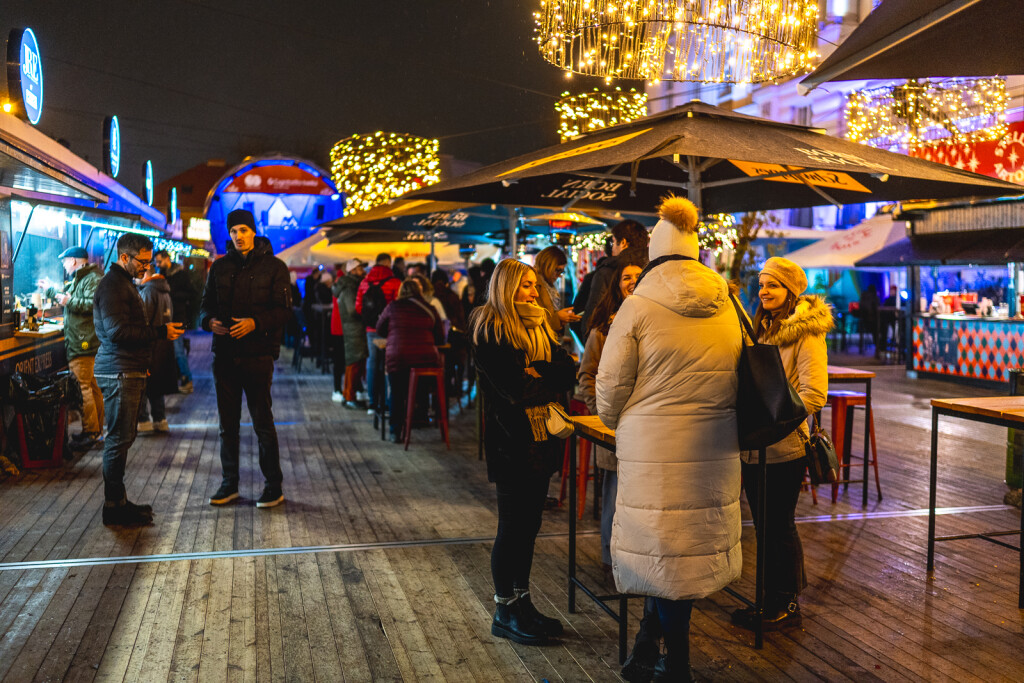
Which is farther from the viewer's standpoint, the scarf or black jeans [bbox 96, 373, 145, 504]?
black jeans [bbox 96, 373, 145, 504]

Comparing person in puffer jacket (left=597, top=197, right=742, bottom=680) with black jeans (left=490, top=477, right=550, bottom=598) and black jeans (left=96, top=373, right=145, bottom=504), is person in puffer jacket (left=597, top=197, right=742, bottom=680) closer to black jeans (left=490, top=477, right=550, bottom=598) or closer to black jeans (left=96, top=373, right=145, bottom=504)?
black jeans (left=490, top=477, right=550, bottom=598)

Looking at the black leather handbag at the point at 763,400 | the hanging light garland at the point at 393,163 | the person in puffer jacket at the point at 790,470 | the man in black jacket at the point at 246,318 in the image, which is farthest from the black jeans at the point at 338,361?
the black leather handbag at the point at 763,400

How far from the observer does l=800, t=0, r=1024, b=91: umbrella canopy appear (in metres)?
3.51

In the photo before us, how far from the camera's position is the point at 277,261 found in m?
6.42

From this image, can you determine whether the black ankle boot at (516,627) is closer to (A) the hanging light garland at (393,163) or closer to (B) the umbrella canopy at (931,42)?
(B) the umbrella canopy at (931,42)

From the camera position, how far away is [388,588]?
4.91 metres

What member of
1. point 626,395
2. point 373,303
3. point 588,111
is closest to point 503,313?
point 626,395

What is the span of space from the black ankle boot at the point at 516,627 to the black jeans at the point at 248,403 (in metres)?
2.76

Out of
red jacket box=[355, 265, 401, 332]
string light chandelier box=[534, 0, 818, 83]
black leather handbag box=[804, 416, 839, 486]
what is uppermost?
string light chandelier box=[534, 0, 818, 83]

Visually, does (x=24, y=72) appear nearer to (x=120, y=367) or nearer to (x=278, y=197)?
(x=120, y=367)

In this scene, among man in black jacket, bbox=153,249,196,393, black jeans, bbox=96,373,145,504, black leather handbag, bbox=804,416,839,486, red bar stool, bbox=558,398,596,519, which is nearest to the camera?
black leather handbag, bbox=804,416,839,486

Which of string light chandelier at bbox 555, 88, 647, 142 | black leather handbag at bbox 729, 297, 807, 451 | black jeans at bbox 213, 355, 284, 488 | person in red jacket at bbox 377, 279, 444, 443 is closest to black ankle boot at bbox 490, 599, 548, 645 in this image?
black leather handbag at bbox 729, 297, 807, 451

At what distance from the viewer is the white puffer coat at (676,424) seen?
322cm

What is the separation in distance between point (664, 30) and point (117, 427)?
4578mm
